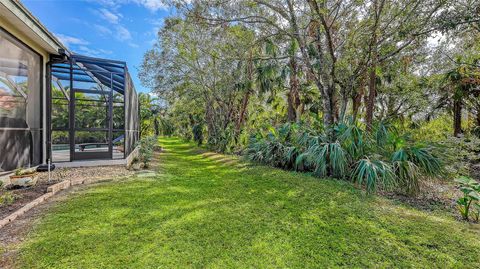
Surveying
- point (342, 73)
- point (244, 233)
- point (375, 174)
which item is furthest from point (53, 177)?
point (342, 73)

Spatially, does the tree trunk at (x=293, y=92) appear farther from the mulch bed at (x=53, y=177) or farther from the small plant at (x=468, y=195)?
the mulch bed at (x=53, y=177)

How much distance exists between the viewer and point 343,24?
800 centimetres

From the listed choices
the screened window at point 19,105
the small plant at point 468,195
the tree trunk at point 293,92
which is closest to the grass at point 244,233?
the small plant at point 468,195

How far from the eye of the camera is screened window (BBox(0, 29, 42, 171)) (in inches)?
201

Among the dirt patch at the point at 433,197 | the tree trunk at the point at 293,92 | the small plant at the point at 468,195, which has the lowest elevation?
the dirt patch at the point at 433,197

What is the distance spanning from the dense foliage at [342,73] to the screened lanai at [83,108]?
330cm

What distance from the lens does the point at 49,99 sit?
705 centimetres

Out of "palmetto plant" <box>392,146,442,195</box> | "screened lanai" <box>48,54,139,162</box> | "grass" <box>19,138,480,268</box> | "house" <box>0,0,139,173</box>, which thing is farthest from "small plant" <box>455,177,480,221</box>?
"screened lanai" <box>48,54,139,162</box>

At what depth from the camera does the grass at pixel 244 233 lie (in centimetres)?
244

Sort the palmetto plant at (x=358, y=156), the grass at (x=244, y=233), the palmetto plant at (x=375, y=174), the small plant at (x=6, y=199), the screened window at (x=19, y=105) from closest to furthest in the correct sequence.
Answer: the grass at (x=244, y=233) → the small plant at (x=6, y=199) → the palmetto plant at (x=375, y=174) → the palmetto plant at (x=358, y=156) → the screened window at (x=19, y=105)

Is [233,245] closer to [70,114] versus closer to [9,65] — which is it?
[9,65]

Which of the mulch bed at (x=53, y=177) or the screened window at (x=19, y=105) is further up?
the screened window at (x=19, y=105)

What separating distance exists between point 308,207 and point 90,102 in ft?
26.7

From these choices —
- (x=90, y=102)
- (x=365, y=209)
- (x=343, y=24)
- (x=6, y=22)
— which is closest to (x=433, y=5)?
(x=343, y=24)
